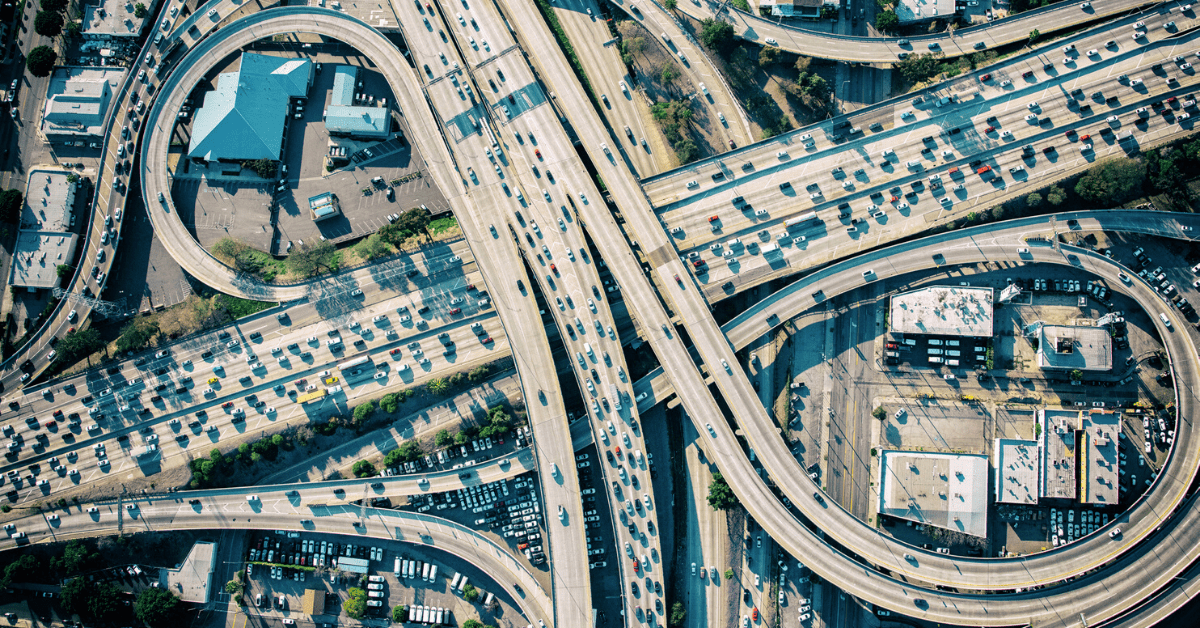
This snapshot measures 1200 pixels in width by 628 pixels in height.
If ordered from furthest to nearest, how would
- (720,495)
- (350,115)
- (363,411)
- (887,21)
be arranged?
1. (350,115)
2. (887,21)
3. (363,411)
4. (720,495)

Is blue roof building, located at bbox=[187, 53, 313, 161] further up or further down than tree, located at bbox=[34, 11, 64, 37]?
further down

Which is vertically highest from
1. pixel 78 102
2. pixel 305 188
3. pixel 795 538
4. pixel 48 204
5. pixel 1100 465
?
pixel 78 102

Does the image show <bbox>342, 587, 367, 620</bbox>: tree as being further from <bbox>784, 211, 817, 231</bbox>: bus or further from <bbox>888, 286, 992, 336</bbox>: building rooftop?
<bbox>888, 286, 992, 336</bbox>: building rooftop

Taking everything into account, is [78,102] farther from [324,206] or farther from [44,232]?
[324,206]

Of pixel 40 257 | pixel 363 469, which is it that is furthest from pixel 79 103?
pixel 363 469

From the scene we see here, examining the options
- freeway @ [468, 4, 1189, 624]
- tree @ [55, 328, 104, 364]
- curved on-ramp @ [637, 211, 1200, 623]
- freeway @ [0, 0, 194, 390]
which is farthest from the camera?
freeway @ [0, 0, 194, 390]

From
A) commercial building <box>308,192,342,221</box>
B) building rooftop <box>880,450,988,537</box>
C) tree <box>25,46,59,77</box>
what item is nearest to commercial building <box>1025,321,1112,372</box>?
building rooftop <box>880,450,988,537</box>

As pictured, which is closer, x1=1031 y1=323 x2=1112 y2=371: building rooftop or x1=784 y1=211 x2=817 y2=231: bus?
x1=1031 y1=323 x2=1112 y2=371: building rooftop

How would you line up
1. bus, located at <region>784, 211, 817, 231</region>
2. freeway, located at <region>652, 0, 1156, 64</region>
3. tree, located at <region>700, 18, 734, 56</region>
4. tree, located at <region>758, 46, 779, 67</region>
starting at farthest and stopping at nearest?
tree, located at <region>758, 46, 779, 67</region> < freeway, located at <region>652, 0, 1156, 64</region> < tree, located at <region>700, 18, 734, 56</region> < bus, located at <region>784, 211, 817, 231</region>
